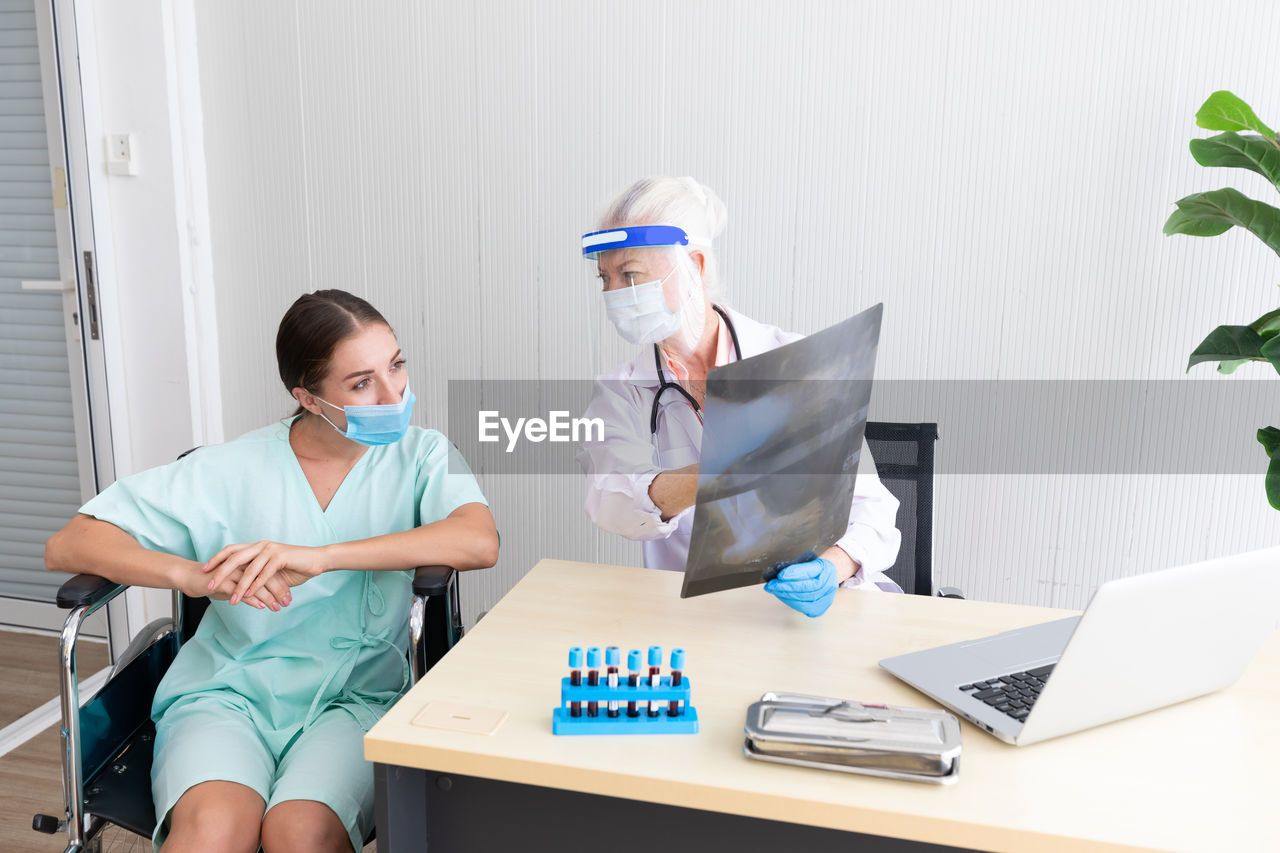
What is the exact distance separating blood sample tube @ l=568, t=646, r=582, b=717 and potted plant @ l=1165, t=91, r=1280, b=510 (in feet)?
5.13

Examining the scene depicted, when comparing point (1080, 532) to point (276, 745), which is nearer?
point (276, 745)

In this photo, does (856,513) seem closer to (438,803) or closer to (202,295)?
(438,803)

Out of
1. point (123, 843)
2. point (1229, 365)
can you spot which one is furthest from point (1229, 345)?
point (123, 843)

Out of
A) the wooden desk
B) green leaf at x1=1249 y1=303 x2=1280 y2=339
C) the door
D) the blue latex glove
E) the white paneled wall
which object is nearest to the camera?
the wooden desk

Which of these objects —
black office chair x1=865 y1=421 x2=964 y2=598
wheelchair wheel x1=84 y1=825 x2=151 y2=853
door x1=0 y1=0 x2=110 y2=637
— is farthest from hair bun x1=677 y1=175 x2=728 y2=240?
door x1=0 y1=0 x2=110 y2=637

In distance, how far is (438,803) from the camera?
1119mm

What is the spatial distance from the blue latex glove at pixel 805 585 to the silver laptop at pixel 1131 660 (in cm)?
15

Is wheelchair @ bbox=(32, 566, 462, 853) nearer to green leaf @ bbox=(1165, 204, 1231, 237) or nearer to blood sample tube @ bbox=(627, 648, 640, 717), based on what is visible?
blood sample tube @ bbox=(627, 648, 640, 717)

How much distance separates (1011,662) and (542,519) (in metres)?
1.61

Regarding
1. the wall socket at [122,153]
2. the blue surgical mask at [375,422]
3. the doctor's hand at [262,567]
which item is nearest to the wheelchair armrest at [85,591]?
the doctor's hand at [262,567]

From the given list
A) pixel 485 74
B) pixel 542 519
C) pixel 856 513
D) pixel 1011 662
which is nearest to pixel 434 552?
pixel 856 513

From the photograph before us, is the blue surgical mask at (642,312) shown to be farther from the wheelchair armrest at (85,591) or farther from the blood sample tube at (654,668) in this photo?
the wheelchair armrest at (85,591)

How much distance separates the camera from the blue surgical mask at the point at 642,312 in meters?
1.57

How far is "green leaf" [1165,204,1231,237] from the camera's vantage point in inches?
74.7
